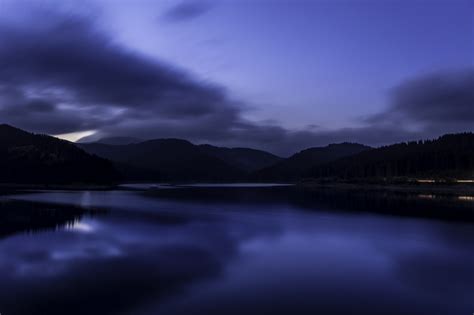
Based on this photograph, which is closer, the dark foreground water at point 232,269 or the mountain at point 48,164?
the dark foreground water at point 232,269

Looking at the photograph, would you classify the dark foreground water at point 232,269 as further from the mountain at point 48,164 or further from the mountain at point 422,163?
the mountain at point 48,164

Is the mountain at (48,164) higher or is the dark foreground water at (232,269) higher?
the mountain at (48,164)

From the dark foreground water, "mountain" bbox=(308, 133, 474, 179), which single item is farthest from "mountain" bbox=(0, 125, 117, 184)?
the dark foreground water

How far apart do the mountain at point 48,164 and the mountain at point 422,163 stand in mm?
98023

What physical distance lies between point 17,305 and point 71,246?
10.2 metres

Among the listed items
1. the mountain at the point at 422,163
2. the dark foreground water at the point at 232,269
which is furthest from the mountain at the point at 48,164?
the dark foreground water at the point at 232,269

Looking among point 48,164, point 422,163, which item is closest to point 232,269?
point 422,163

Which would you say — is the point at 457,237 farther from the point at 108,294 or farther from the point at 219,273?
the point at 108,294

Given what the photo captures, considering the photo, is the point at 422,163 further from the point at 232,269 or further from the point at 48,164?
the point at 232,269

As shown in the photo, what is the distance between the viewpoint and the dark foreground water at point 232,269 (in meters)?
11.2

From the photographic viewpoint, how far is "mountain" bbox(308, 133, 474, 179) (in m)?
120

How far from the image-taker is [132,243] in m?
21.9

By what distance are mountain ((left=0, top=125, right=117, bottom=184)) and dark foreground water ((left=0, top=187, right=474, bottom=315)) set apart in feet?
354

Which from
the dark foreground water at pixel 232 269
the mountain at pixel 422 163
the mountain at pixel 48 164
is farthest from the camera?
the mountain at pixel 48 164
